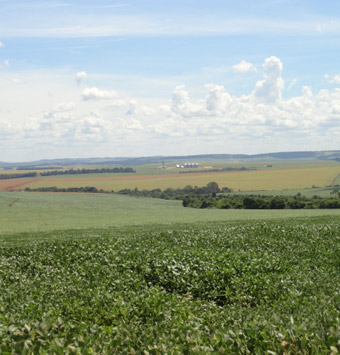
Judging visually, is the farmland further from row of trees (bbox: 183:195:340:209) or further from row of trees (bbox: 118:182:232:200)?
row of trees (bbox: 118:182:232:200)

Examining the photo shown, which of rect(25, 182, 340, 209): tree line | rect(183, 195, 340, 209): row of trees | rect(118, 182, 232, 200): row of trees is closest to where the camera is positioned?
rect(183, 195, 340, 209): row of trees

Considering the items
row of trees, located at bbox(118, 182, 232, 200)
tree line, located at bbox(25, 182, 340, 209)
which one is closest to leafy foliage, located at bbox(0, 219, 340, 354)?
tree line, located at bbox(25, 182, 340, 209)

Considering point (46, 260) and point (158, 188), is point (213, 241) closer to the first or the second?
point (46, 260)

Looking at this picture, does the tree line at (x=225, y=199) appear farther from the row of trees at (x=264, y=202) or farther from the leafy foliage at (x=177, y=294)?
the leafy foliage at (x=177, y=294)

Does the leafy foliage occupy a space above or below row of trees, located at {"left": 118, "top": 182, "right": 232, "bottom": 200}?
above

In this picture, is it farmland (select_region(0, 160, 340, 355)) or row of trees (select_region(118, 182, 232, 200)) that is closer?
farmland (select_region(0, 160, 340, 355))

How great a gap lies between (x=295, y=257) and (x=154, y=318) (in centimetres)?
1037

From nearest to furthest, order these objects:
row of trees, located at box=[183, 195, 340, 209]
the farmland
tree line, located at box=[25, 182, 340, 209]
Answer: the farmland → row of trees, located at box=[183, 195, 340, 209] → tree line, located at box=[25, 182, 340, 209]

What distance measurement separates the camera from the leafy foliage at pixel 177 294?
8.23m

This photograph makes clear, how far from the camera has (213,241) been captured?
78.8 ft

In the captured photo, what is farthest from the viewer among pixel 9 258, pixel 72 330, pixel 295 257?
pixel 9 258

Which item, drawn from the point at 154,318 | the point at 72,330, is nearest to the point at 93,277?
the point at 154,318

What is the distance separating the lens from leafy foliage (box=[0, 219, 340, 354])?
8.23 meters

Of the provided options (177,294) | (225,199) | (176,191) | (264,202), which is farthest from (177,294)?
(176,191)
